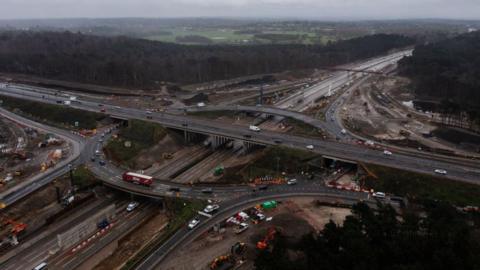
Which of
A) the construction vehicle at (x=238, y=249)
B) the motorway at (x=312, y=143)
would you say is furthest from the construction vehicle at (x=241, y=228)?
the motorway at (x=312, y=143)

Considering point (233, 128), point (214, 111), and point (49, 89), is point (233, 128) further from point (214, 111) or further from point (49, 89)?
point (49, 89)

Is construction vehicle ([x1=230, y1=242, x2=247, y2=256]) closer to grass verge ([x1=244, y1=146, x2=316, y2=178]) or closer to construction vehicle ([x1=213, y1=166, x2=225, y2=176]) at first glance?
grass verge ([x1=244, y1=146, x2=316, y2=178])

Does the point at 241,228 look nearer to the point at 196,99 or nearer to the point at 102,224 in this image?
the point at 102,224

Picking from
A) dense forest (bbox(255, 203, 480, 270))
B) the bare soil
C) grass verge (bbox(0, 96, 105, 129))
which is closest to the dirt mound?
grass verge (bbox(0, 96, 105, 129))

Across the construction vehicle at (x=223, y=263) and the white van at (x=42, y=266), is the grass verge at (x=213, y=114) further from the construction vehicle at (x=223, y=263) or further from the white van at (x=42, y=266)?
the construction vehicle at (x=223, y=263)

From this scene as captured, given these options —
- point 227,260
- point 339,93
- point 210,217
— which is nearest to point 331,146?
point 210,217

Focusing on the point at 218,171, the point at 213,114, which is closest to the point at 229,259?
the point at 218,171
